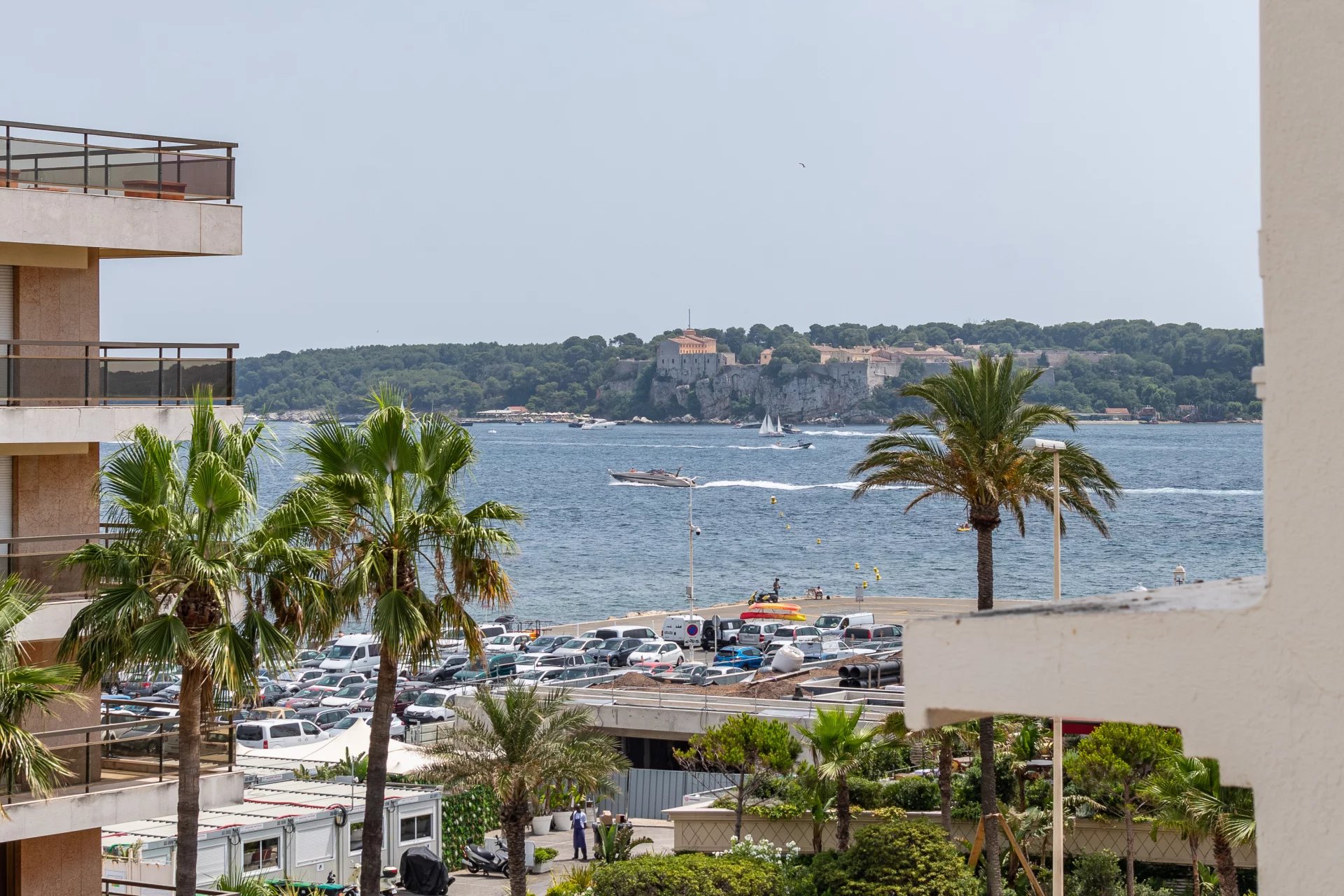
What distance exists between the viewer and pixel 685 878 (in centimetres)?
2398

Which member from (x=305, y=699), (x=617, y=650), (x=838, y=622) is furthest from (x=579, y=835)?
(x=838, y=622)

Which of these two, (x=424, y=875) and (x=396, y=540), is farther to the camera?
(x=424, y=875)

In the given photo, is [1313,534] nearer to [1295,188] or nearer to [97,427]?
[1295,188]

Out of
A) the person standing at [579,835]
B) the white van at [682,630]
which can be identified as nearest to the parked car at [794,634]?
the white van at [682,630]

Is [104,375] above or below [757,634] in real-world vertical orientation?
above

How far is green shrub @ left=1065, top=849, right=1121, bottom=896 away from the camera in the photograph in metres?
26.7

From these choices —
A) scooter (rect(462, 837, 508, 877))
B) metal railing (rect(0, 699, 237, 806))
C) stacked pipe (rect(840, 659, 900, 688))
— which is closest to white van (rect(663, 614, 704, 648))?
stacked pipe (rect(840, 659, 900, 688))

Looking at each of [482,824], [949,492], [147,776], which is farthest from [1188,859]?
[147,776]

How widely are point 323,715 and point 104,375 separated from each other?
42.0 metres

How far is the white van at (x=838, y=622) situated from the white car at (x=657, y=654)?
25.9ft

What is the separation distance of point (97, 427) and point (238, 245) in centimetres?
279

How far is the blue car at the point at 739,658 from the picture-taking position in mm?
65250

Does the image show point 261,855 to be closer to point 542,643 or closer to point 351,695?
point 351,695

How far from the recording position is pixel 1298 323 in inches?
106
